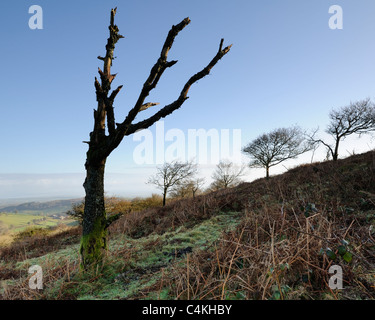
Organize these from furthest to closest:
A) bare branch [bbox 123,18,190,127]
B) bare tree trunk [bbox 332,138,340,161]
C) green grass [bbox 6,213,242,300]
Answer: bare tree trunk [bbox 332,138,340,161]
bare branch [bbox 123,18,190,127]
green grass [bbox 6,213,242,300]

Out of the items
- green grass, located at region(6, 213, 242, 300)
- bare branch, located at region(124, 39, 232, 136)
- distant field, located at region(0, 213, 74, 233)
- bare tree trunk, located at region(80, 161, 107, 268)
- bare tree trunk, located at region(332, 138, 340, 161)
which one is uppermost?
bare tree trunk, located at region(332, 138, 340, 161)

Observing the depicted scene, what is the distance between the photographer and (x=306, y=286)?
152 cm

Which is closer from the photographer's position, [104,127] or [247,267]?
[247,267]

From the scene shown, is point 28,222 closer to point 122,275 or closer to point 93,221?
point 93,221

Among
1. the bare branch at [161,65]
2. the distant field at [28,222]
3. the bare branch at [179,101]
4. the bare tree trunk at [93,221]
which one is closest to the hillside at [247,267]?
the bare tree trunk at [93,221]

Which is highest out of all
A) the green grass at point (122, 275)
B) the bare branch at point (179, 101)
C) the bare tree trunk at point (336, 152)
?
the bare tree trunk at point (336, 152)

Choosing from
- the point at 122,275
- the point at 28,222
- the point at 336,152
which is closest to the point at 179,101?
the point at 122,275

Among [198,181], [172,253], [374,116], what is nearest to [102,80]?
[172,253]

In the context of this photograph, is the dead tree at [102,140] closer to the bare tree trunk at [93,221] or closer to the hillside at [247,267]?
the bare tree trunk at [93,221]

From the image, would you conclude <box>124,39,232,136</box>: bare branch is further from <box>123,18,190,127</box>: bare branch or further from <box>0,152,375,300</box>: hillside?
<box>0,152,375,300</box>: hillside

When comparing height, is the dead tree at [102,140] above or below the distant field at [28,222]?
above

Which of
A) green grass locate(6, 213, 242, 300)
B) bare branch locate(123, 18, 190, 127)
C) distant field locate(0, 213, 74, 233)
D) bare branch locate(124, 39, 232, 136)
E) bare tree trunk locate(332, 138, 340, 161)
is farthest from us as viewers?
distant field locate(0, 213, 74, 233)

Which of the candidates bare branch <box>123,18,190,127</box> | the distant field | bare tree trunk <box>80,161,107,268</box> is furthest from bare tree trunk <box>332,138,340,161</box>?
the distant field
